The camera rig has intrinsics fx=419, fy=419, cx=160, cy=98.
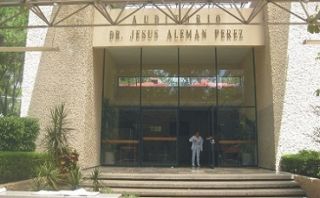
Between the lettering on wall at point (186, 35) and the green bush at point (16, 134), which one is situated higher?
the lettering on wall at point (186, 35)

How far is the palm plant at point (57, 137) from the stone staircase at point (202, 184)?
67.0 inches

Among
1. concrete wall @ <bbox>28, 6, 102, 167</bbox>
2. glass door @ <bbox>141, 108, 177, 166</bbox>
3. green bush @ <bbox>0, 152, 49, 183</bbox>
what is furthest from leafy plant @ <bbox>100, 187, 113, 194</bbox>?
glass door @ <bbox>141, 108, 177, 166</bbox>

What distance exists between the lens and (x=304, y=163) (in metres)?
13.1

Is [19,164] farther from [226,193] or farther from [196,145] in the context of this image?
[196,145]

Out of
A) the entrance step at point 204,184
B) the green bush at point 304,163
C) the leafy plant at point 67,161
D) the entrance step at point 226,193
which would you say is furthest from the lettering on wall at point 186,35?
the entrance step at point 226,193

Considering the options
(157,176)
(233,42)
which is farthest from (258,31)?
(157,176)

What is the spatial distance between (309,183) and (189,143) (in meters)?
7.84

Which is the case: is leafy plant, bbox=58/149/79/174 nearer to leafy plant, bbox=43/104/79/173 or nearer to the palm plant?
leafy plant, bbox=43/104/79/173

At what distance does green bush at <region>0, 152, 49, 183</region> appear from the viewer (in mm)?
13219

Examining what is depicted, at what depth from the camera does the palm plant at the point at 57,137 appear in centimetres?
1382

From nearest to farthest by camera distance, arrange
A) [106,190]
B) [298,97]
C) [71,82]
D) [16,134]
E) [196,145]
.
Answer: [106,190] < [16,134] < [298,97] < [71,82] < [196,145]

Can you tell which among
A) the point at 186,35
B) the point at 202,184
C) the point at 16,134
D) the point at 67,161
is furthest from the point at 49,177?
the point at 186,35

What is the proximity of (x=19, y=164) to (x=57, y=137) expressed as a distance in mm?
1465

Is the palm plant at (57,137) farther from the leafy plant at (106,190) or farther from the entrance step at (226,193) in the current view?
the entrance step at (226,193)
